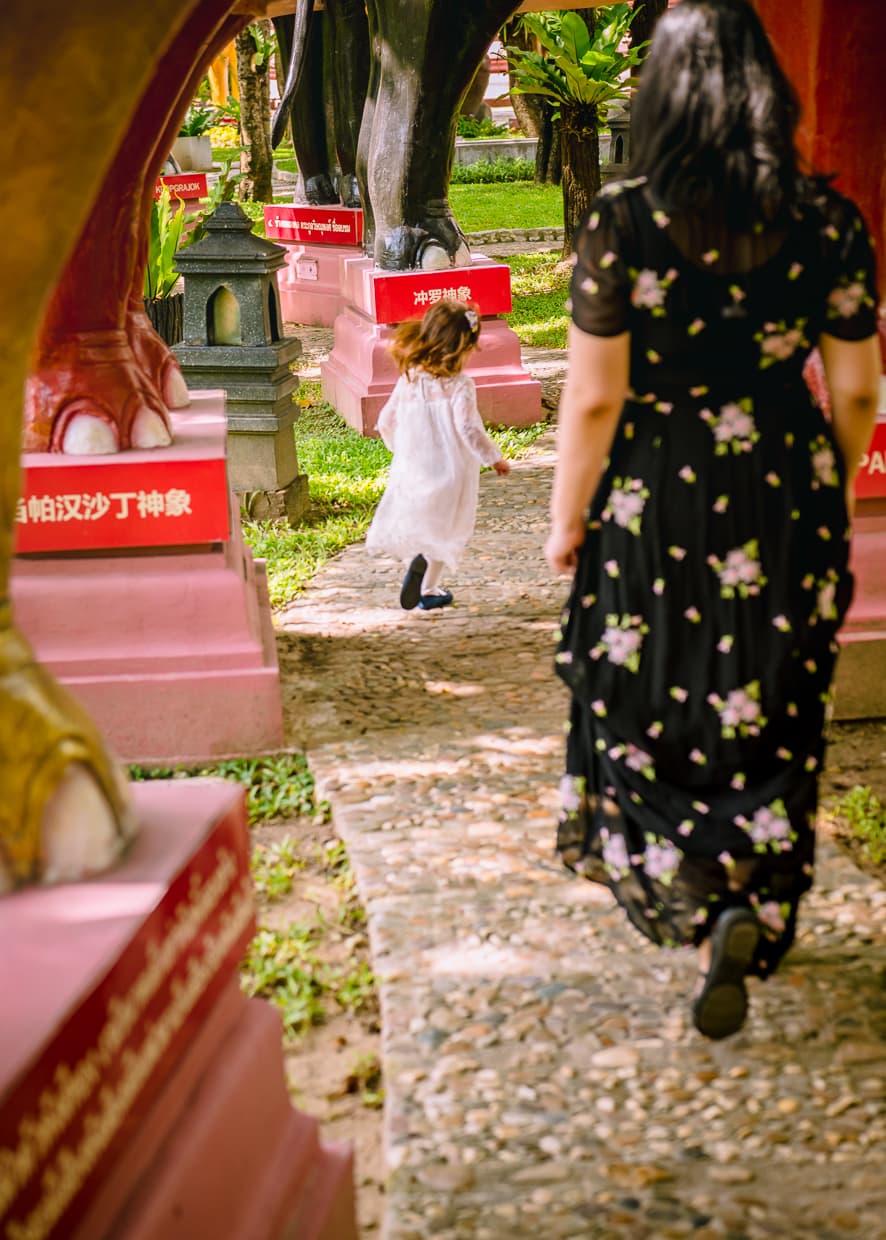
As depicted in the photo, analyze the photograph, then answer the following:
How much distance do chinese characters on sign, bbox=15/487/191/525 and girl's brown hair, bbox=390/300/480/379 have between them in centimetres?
124

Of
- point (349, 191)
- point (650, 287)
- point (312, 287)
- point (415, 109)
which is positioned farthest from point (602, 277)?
point (312, 287)

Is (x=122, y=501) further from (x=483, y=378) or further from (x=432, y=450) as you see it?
(x=483, y=378)

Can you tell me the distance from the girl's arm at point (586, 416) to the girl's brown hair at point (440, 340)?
2422 millimetres

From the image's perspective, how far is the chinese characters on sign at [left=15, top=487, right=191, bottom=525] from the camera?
3.87 meters

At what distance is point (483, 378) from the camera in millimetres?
7758

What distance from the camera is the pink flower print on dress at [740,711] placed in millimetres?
2400

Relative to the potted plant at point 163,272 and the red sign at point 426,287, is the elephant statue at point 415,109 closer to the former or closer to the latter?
the red sign at point 426,287

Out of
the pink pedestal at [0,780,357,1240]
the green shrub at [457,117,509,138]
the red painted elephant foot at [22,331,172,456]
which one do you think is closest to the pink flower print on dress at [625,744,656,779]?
the pink pedestal at [0,780,357,1240]

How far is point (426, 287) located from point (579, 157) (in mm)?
5321

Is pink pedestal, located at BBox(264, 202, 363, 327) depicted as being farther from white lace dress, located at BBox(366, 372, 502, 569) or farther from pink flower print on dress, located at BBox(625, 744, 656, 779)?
pink flower print on dress, located at BBox(625, 744, 656, 779)

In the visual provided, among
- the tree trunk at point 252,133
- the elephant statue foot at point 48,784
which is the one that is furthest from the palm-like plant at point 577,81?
the elephant statue foot at point 48,784

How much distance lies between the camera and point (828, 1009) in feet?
8.91

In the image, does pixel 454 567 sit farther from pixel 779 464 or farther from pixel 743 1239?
pixel 743 1239

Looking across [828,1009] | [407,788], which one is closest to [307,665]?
[407,788]
